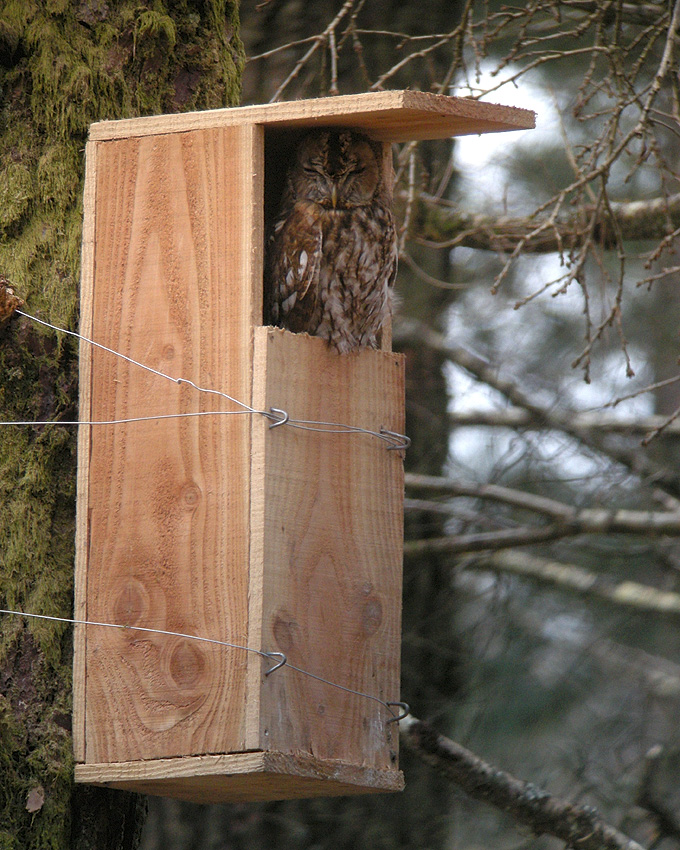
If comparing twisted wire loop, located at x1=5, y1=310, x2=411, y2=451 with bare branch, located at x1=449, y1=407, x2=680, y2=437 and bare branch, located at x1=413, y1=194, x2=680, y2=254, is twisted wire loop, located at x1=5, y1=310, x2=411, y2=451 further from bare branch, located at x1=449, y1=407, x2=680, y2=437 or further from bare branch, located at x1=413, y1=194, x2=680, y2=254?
bare branch, located at x1=449, y1=407, x2=680, y2=437

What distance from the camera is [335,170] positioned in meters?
2.76

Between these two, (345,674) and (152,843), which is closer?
(345,674)

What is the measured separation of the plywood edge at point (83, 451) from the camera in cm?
254

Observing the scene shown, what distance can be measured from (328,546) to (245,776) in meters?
0.51

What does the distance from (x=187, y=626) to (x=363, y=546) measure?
17.2 inches

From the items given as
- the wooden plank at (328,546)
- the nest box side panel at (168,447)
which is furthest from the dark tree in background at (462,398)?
the wooden plank at (328,546)

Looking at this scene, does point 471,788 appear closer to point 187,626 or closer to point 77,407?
point 187,626

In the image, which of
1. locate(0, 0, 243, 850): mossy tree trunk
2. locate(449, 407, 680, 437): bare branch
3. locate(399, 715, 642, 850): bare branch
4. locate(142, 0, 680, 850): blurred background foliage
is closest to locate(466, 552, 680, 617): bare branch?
locate(142, 0, 680, 850): blurred background foliage

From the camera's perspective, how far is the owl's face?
2.77 metres

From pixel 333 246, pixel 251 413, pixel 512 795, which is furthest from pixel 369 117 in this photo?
pixel 512 795

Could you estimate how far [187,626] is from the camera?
246cm

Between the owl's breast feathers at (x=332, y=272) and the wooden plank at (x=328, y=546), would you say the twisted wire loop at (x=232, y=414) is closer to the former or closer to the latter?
the wooden plank at (x=328, y=546)

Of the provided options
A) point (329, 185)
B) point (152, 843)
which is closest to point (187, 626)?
point (329, 185)

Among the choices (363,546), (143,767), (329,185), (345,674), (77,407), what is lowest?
(143,767)
